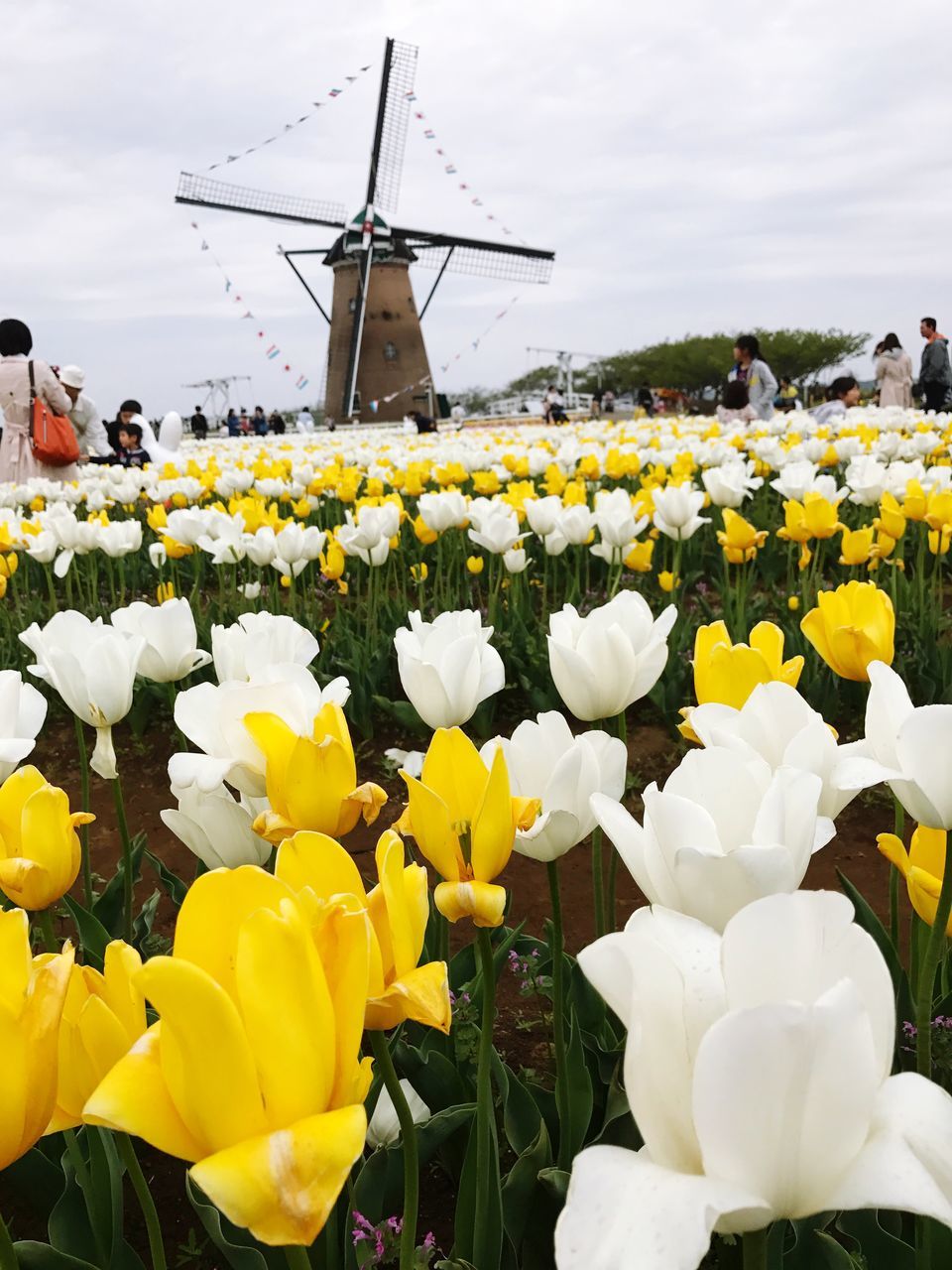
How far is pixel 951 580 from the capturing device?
5719 mm

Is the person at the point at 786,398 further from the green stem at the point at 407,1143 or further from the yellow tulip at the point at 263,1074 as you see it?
the yellow tulip at the point at 263,1074

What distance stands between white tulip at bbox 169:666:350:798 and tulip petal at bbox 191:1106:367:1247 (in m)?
0.56

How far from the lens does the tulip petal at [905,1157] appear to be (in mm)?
544

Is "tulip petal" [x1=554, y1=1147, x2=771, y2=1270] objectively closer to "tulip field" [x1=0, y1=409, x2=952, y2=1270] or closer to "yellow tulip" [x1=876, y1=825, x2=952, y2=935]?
"tulip field" [x1=0, y1=409, x2=952, y2=1270]

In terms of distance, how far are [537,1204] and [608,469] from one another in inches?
212

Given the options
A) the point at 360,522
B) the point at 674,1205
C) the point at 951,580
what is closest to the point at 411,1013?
the point at 674,1205

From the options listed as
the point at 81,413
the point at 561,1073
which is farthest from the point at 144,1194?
the point at 81,413

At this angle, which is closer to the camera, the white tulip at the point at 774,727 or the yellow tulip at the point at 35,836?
the white tulip at the point at 774,727

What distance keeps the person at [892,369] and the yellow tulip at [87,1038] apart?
14.1m

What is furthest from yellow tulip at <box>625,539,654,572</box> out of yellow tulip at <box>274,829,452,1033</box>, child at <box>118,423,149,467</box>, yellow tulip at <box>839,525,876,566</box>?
child at <box>118,423,149,467</box>

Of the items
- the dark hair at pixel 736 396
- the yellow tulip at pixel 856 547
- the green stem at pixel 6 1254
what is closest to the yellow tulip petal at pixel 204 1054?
the green stem at pixel 6 1254

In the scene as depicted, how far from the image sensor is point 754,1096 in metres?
0.56

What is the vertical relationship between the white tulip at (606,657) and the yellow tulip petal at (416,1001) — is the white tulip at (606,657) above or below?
above

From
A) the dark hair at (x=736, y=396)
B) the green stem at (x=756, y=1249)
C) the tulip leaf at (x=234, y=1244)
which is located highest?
the dark hair at (x=736, y=396)
